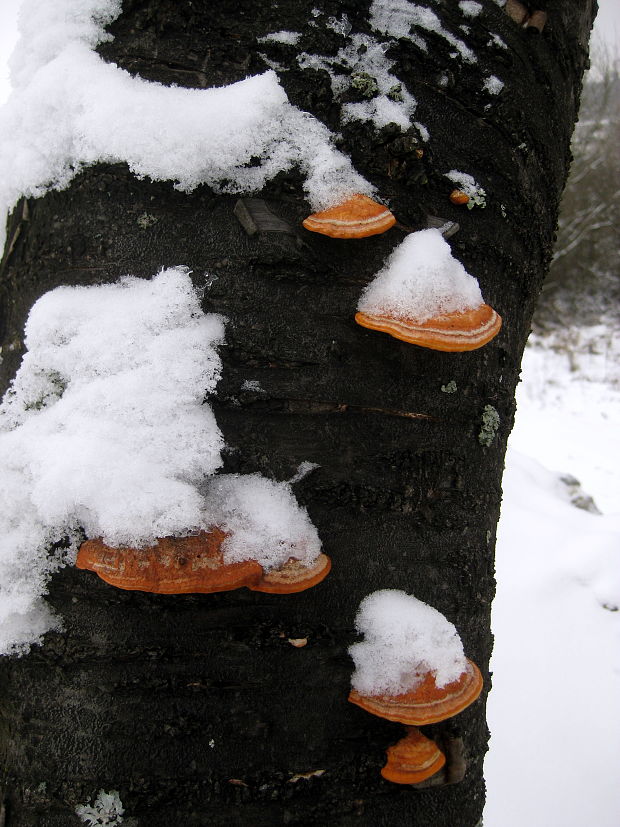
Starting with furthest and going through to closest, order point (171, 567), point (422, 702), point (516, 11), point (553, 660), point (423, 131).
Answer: point (553, 660)
point (516, 11)
point (423, 131)
point (422, 702)
point (171, 567)

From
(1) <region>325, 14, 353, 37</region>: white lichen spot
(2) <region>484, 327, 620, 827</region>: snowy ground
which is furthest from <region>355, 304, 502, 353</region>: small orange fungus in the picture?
(2) <region>484, 327, 620, 827</region>: snowy ground

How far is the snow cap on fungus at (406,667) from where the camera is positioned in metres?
1.19

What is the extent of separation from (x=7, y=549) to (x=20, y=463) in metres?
0.17

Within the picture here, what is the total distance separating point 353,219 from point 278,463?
1.66 ft

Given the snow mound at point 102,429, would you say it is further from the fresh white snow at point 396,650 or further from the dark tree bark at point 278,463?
the fresh white snow at point 396,650

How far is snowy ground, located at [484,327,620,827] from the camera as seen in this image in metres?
3.20

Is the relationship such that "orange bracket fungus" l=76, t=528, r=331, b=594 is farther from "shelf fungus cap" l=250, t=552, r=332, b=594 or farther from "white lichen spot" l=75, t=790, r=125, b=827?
"white lichen spot" l=75, t=790, r=125, b=827

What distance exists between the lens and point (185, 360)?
1163 mm

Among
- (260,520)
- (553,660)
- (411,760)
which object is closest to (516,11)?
(260,520)

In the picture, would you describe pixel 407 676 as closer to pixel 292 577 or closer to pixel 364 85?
pixel 292 577

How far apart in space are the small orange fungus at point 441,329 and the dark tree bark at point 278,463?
73 millimetres

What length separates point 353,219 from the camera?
1.15m

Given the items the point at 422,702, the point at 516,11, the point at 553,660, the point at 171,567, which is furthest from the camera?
the point at 553,660

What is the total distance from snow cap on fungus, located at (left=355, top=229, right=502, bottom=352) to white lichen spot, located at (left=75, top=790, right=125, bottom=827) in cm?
105
